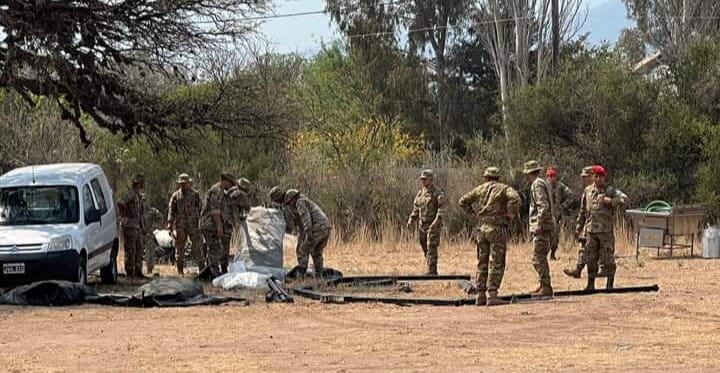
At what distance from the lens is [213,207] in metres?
19.5

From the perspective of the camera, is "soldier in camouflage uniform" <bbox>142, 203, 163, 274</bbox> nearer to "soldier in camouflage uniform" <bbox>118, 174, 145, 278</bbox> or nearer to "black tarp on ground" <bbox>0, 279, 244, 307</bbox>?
"soldier in camouflage uniform" <bbox>118, 174, 145, 278</bbox>

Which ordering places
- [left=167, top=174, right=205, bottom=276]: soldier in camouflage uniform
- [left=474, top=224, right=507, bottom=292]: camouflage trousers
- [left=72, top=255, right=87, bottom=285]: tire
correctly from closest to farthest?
1. [left=474, top=224, right=507, bottom=292]: camouflage trousers
2. [left=72, top=255, right=87, bottom=285]: tire
3. [left=167, top=174, right=205, bottom=276]: soldier in camouflage uniform

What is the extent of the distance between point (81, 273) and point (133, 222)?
8.13 ft

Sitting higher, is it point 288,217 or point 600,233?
point 288,217

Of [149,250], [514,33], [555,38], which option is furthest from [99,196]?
[514,33]

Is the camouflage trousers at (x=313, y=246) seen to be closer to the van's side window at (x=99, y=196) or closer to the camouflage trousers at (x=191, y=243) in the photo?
the camouflage trousers at (x=191, y=243)

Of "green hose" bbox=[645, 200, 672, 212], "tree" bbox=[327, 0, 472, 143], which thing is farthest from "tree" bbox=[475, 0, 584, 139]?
"green hose" bbox=[645, 200, 672, 212]

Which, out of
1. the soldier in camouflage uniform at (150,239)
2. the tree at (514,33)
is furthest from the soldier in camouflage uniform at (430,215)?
the tree at (514,33)

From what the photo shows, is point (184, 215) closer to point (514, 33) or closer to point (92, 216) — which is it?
point (92, 216)

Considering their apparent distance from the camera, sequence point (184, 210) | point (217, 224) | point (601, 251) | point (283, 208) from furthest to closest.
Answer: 1. point (184, 210)
2. point (217, 224)
3. point (283, 208)
4. point (601, 251)

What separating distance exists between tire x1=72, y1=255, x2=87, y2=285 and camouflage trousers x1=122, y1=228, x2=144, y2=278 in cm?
211

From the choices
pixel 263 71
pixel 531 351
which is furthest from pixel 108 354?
pixel 263 71

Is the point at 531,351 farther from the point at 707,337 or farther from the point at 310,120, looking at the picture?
the point at 310,120

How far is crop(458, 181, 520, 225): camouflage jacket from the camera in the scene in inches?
608
